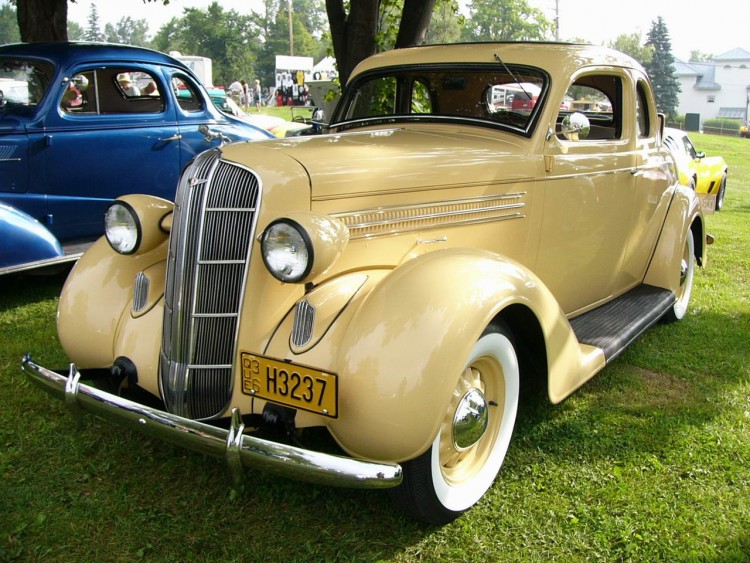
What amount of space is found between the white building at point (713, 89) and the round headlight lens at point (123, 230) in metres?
82.1

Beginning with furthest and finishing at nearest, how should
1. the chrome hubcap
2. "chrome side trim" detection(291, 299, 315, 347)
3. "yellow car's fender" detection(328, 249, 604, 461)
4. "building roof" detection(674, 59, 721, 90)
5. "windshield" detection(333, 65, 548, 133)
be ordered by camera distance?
"building roof" detection(674, 59, 721, 90) < "windshield" detection(333, 65, 548, 133) < the chrome hubcap < "chrome side trim" detection(291, 299, 315, 347) < "yellow car's fender" detection(328, 249, 604, 461)

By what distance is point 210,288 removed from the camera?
258 centimetres

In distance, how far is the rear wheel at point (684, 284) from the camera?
5062 millimetres

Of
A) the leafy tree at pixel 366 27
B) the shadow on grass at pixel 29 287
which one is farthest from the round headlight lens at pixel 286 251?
the leafy tree at pixel 366 27

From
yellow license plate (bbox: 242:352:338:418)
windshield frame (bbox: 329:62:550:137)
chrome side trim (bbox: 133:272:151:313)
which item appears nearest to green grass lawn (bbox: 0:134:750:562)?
yellow license plate (bbox: 242:352:338:418)

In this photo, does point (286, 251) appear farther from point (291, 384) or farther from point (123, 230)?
point (123, 230)

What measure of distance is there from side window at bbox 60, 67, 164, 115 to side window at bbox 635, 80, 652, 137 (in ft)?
14.3

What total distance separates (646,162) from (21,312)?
456 centimetres

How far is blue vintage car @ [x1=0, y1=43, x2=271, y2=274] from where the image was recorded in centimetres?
557

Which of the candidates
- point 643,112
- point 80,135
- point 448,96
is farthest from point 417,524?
point 80,135

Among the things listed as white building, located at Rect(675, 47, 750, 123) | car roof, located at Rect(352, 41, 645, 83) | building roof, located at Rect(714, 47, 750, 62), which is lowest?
car roof, located at Rect(352, 41, 645, 83)

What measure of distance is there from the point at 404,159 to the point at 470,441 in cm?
125

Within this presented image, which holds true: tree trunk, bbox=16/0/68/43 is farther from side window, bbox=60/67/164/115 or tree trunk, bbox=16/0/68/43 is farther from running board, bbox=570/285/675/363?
running board, bbox=570/285/675/363

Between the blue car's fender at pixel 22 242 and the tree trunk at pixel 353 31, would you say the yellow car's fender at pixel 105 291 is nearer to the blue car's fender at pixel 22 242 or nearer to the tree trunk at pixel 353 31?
the blue car's fender at pixel 22 242
